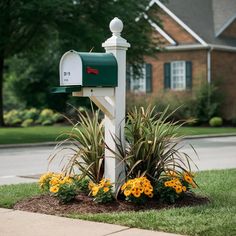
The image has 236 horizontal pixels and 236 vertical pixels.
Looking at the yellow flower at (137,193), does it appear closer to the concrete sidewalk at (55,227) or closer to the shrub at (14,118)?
the concrete sidewalk at (55,227)

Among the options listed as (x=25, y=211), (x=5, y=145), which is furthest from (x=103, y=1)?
(x=25, y=211)

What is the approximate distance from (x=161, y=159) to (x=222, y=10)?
34623mm

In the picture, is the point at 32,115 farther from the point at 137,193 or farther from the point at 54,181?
the point at 137,193

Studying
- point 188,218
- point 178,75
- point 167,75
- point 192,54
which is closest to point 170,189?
point 188,218

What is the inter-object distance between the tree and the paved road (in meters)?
6.89

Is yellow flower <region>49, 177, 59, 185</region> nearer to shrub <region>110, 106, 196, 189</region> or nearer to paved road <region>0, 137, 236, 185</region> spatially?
shrub <region>110, 106, 196, 189</region>

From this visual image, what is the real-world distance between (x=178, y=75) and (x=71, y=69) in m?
31.2

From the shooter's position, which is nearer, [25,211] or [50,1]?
[25,211]

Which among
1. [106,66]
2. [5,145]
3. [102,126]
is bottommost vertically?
[5,145]

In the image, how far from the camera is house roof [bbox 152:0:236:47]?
3891cm

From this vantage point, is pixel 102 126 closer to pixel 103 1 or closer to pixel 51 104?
pixel 103 1

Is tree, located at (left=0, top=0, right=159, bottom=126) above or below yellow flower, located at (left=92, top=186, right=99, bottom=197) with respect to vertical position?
above

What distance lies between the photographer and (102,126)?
8.97m

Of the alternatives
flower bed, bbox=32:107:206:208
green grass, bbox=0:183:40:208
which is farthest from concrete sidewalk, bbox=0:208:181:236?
green grass, bbox=0:183:40:208
